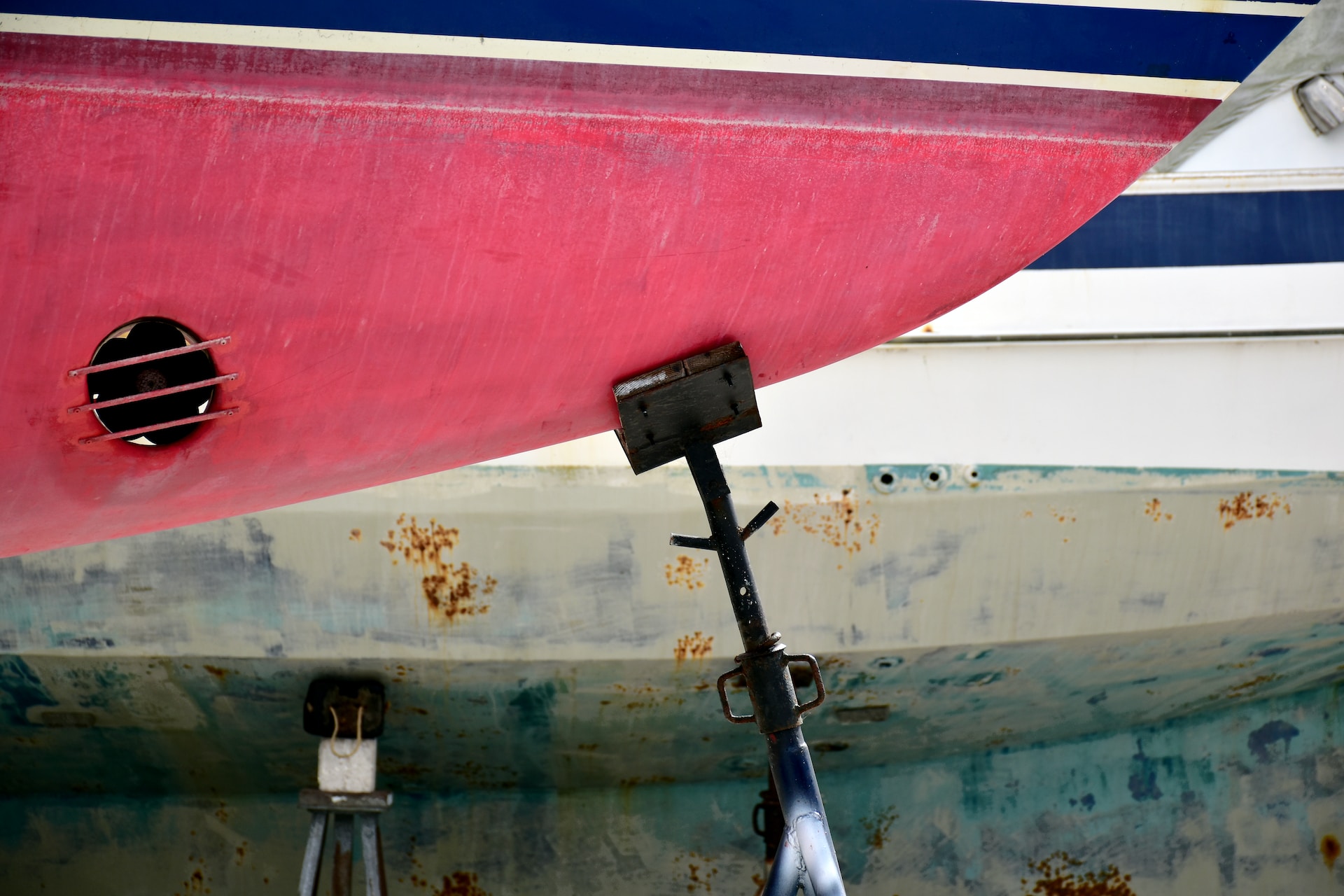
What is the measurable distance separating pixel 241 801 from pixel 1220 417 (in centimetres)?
301

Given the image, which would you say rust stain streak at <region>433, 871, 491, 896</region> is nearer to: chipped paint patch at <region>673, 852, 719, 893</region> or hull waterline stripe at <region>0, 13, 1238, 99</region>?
chipped paint patch at <region>673, 852, 719, 893</region>

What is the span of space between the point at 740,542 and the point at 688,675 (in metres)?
1.06

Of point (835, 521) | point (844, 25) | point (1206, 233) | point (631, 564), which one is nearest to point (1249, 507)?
point (1206, 233)

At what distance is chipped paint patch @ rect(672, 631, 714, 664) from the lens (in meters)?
2.57

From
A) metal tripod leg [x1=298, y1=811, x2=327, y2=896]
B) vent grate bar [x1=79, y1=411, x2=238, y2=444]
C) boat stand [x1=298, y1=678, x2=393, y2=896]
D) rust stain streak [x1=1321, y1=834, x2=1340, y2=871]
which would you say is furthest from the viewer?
rust stain streak [x1=1321, y1=834, x2=1340, y2=871]

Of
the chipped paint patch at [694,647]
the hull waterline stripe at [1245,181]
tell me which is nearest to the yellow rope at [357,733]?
the chipped paint patch at [694,647]

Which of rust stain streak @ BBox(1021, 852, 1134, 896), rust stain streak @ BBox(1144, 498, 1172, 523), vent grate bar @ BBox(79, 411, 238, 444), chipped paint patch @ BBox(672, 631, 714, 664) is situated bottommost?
rust stain streak @ BBox(1021, 852, 1134, 896)

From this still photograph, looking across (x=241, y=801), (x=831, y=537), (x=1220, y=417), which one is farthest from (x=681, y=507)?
(x=241, y=801)

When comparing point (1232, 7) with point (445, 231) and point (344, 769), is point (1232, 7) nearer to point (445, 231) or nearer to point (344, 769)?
point (445, 231)

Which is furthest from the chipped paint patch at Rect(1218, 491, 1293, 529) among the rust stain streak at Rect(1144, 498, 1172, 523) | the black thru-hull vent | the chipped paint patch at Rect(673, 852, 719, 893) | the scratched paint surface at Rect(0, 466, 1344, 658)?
the black thru-hull vent

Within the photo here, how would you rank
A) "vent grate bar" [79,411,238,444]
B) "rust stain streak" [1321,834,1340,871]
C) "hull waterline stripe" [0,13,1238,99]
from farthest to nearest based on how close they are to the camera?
"rust stain streak" [1321,834,1340,871] < "vent grate bar" [79,411,238,444] < "hull waterline stripe" [0,13,1238,99]

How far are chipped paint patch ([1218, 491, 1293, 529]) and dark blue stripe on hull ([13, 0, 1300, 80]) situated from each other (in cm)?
138

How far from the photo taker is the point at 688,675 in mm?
2635

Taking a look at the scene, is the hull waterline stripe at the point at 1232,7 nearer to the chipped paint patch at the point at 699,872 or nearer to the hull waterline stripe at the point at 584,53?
the hull waterline stripe at the point at 584,53
